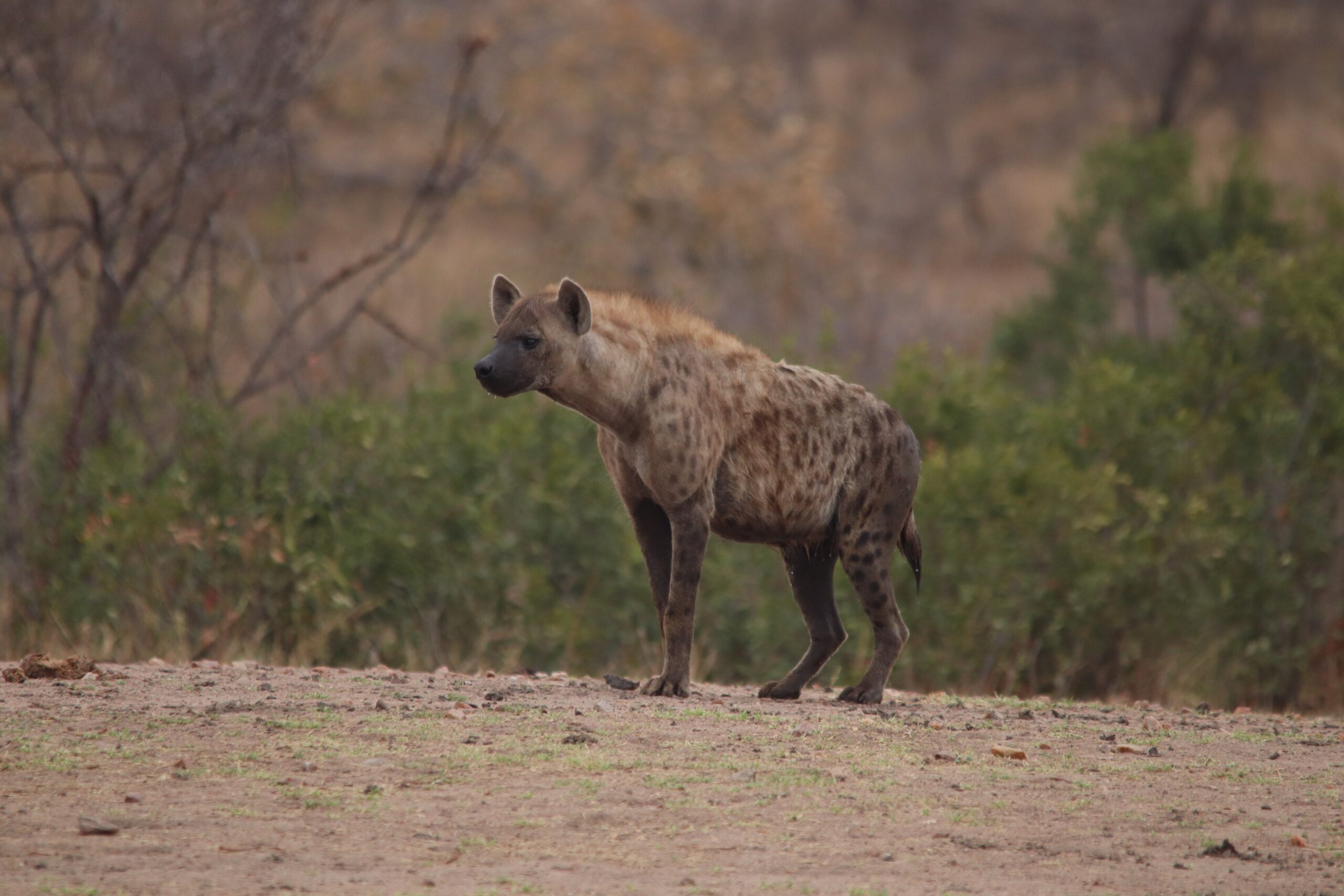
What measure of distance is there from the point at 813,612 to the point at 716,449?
836mm

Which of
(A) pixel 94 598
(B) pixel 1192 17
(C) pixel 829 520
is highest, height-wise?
(B) pixel 1192 17

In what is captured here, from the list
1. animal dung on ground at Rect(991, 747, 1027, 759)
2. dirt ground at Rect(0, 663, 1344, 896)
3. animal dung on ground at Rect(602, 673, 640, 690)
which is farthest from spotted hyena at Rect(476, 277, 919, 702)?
animal dung on ground at Rect(991, 747, 1027, 759)

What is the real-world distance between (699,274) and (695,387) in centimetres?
1453

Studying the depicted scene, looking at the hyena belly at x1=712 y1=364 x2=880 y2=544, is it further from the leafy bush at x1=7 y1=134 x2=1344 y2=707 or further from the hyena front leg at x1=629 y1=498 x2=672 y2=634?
the leafy bush at x1=7 y1=134 x2=1344 y2=707

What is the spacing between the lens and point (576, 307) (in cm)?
566

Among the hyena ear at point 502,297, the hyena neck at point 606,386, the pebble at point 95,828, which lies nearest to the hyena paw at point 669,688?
the hyena neck at point 606,386

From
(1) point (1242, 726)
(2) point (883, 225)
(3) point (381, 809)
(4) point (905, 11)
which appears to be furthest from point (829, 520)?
(4) point (905, 11)

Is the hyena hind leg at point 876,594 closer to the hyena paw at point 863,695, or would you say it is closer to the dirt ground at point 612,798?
the hyena paw at point 863,695

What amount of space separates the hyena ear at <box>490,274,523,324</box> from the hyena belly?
941 millimetres

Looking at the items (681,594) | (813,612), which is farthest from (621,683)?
(813,612)

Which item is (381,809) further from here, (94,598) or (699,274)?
(699,274)

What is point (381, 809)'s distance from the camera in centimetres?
402

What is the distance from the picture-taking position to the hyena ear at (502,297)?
5.91 m

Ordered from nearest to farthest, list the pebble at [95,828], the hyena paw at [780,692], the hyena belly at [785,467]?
the pebble at [95,828] < the hyena belly at [785,467] < the hyena paw at [780,692]
